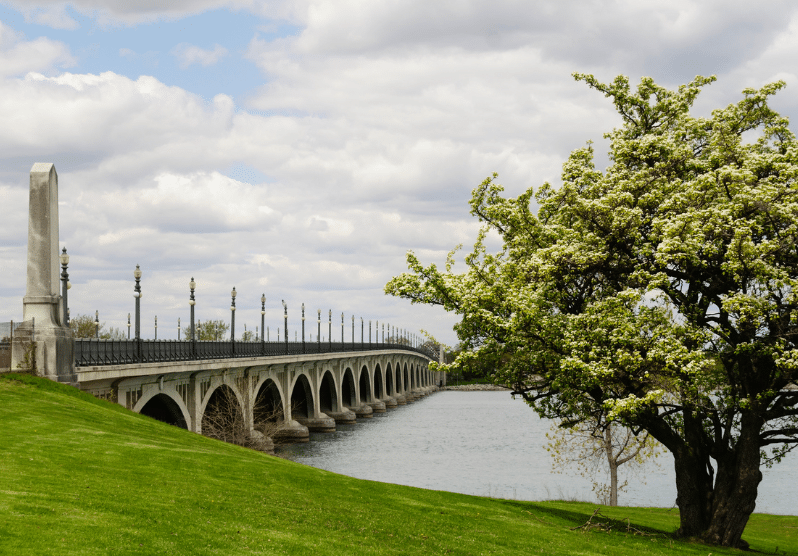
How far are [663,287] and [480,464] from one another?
41.4m

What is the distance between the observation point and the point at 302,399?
93.1 metres

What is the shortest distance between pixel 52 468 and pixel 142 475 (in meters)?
1.84

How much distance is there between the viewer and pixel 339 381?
10000 centimetres

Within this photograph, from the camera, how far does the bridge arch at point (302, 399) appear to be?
279ft

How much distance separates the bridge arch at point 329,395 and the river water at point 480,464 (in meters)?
6.98

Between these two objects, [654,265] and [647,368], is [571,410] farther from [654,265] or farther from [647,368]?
[654,265]

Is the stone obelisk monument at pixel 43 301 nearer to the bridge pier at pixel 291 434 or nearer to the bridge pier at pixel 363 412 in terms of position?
the bridge pier at pixel 291 434

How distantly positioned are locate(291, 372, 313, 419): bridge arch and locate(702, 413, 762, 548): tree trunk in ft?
201

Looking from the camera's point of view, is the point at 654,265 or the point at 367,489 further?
the point at 367,489

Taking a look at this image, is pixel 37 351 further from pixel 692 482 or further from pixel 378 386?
pixel 378 386

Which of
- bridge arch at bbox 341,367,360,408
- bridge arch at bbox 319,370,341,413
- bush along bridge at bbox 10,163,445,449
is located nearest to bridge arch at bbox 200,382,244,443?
bush along bridge at bbox 10,163,445,449

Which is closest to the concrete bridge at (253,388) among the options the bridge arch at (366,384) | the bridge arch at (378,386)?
the bridge arch at (366,384)

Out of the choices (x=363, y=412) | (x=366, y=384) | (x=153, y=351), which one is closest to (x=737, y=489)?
(x=153, y=351)

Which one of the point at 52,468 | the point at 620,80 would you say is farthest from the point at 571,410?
the point at 52,468
